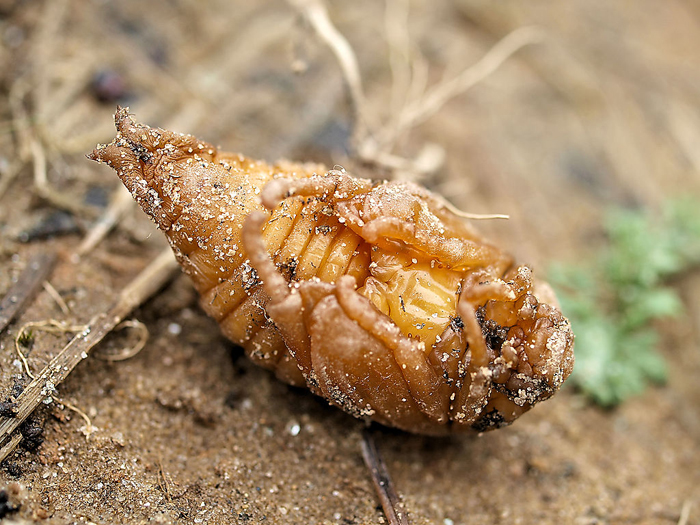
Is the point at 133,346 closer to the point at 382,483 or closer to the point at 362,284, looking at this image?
the point at 362,284

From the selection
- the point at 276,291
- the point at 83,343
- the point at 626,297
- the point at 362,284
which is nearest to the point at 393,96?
the point at 626,297

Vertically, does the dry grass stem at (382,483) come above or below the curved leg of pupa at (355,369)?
below

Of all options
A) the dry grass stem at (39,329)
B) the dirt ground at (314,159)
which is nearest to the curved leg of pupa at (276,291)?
the dirt ground at (314,159)

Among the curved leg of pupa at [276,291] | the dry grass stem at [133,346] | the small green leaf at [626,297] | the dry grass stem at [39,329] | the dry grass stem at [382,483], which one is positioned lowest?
the dry grass stem at [133,346]

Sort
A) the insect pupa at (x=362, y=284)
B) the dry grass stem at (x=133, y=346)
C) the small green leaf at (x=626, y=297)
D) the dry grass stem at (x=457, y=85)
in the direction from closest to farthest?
the insect pupa at (x=362, y=284) → the dry grass stem at (x=133, y=346) → the small green leaf at (x=626, y=297) → the dry grass stem at (x=457, y=85)

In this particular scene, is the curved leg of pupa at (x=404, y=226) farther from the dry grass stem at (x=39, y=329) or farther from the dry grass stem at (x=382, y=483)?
the dry grass stem at (x=39, y=329)

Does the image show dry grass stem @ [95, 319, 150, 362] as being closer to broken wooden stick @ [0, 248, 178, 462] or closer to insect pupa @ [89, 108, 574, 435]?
broken wooden stick @ [0, 248, 178, 462]

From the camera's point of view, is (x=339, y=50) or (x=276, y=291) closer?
(x=276, y=291)
